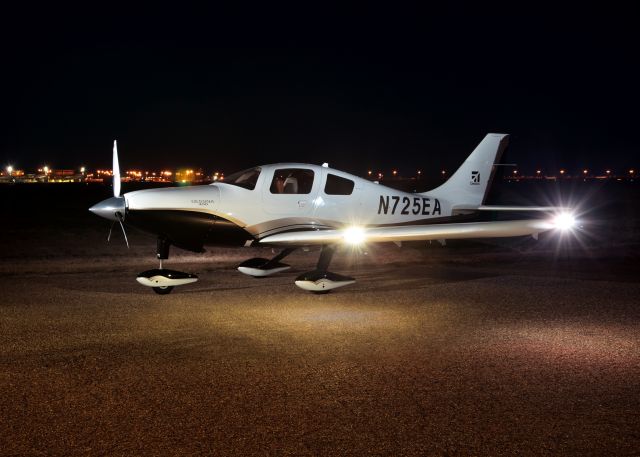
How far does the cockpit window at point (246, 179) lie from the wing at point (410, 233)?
1.02 meters

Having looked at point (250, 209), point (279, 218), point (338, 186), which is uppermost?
point (338, 186)

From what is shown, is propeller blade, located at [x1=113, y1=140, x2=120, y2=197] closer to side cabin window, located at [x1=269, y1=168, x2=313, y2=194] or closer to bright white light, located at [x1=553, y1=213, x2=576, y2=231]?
side cabin window, located at [x1=269, y1=168, x2=313, y2=194]

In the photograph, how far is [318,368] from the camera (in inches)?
231

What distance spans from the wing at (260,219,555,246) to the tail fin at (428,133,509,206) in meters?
3.20

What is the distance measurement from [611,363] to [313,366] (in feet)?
10.4

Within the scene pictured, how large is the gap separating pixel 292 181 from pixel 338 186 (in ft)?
3.09

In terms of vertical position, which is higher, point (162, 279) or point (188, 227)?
point (188, 227)

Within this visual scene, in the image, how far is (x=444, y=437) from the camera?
4.28m

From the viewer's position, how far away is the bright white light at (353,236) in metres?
10.0

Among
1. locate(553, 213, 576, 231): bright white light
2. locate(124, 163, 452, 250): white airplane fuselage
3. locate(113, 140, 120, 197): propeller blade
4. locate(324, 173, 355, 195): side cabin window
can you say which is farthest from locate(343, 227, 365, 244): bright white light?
locate(113, 140, 120, 197): propeller blade

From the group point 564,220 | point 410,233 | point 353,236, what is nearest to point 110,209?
point 353,236

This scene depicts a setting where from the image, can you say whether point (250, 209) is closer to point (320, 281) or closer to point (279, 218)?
point (279, 218)

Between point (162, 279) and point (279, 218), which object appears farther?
point (279, 218)

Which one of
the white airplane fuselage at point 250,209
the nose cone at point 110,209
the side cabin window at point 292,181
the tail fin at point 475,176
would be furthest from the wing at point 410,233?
the tail fin at point 475,176
